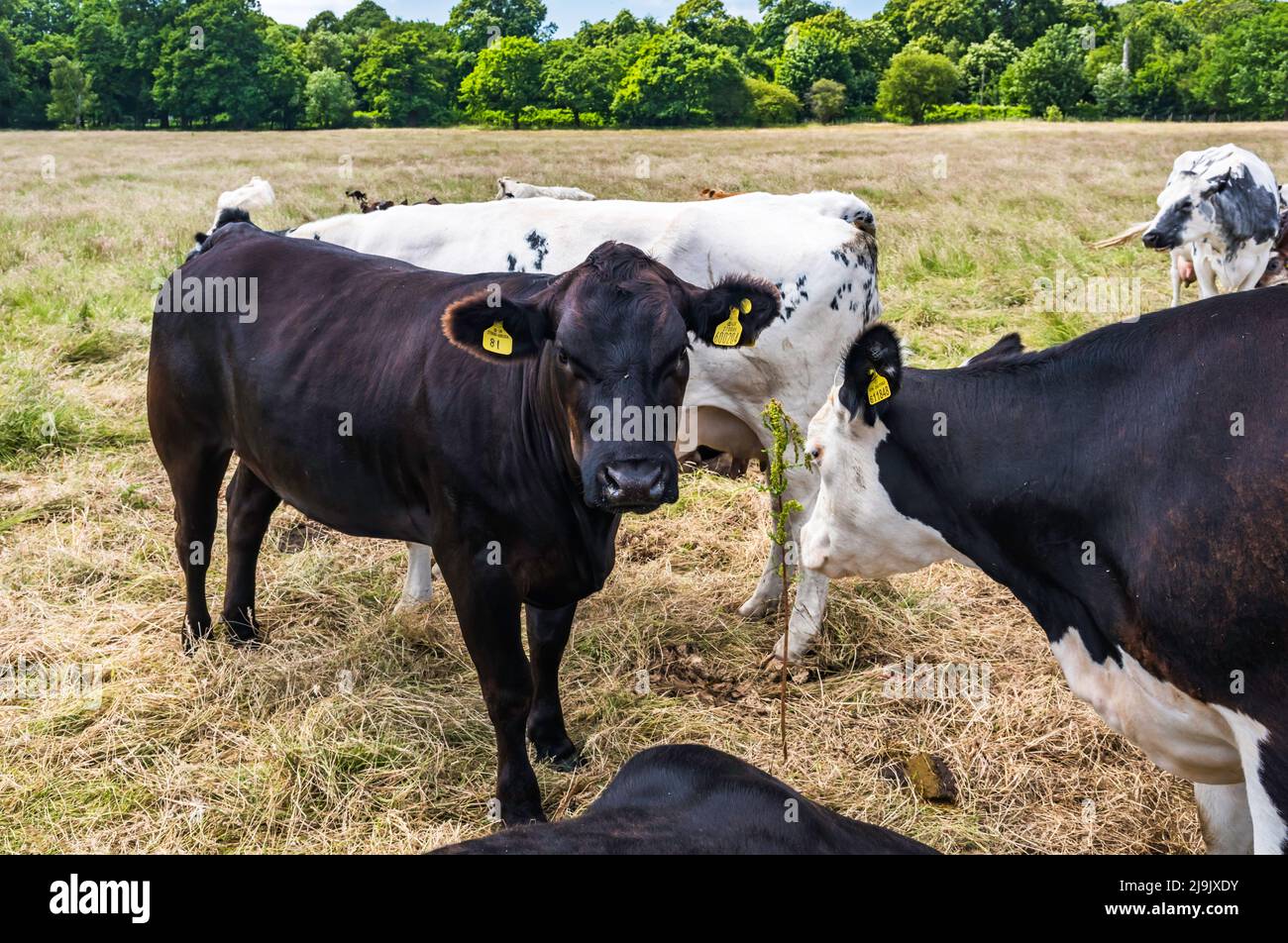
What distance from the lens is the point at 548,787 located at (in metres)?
4.24

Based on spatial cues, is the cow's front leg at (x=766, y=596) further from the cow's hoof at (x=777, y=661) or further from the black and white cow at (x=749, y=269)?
the cow's hoof at (x=777, y=661)

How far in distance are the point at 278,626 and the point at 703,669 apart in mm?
2220

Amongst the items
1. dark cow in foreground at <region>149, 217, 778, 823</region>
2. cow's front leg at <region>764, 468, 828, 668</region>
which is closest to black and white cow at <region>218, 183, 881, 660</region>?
cow's front leg at <region>764, 468, 828, 668</region>

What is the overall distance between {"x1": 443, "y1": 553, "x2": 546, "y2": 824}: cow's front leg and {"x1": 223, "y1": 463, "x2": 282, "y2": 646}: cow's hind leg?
71.3 inches

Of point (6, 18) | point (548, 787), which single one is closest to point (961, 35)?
point (6, 18)

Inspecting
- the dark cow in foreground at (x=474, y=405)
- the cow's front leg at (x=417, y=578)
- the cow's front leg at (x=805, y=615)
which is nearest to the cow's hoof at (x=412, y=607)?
the cow's front leg at (x=417, y=578)

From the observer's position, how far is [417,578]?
18.7 feet

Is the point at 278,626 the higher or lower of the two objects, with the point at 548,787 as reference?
higher

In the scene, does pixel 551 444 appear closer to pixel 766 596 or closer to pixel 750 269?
pixel 750 269

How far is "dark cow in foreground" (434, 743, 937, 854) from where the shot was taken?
2.22 metres

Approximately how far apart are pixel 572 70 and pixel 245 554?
4130 centimetres

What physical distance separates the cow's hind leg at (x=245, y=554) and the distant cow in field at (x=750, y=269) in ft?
2.61

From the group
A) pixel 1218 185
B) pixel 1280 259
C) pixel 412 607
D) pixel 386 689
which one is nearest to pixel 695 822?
pixel 386 689

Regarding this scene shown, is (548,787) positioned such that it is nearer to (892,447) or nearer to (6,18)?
(892,447)
